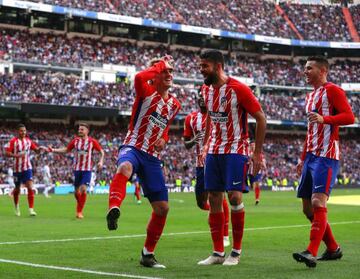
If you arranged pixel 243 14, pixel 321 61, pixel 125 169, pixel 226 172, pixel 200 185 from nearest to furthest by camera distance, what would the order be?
pixel 125 169 → pixel 226 172 → pixel 321 61 → pixel 200 185 → pixel 243 14

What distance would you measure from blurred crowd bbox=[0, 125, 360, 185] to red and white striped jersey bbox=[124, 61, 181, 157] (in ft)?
101

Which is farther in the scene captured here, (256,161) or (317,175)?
(317,175)

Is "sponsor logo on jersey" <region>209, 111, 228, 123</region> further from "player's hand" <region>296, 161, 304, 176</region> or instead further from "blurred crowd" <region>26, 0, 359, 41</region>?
"blurred crowd" <region>26, 0, 359, 41</region>

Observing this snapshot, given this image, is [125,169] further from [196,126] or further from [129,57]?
[129,57]

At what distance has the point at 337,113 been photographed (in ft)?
31.5

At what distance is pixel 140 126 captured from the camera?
935cm

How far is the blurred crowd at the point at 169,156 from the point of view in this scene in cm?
4731

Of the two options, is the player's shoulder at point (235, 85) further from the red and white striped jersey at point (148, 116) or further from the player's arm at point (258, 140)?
the red and white striped jersey at point (148, 116)

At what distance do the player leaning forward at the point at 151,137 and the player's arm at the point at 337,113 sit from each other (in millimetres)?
1986

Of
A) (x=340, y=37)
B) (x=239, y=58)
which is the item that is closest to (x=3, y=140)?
(x=239, y=58)

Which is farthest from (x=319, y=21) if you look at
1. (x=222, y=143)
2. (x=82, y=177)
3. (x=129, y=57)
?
(x=222, y=143)

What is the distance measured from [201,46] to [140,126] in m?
61.8

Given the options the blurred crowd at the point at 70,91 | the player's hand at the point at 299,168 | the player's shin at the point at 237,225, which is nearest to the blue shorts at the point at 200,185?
the player's hand at the point at 299,168

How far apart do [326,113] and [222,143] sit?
4.91ft
